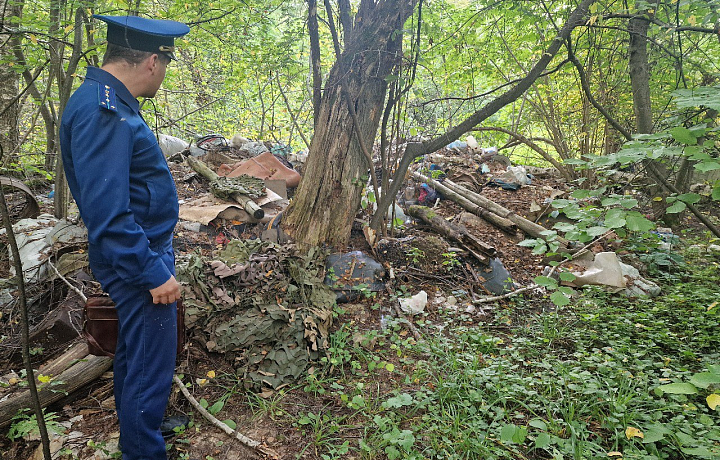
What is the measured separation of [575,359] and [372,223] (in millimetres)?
2287

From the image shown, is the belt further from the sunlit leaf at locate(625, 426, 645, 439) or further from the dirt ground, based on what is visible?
the sunlit leaf at locate(625, 426, 645, 439)

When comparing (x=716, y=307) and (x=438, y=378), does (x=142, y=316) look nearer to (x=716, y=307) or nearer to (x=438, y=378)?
(x=438, y=378)

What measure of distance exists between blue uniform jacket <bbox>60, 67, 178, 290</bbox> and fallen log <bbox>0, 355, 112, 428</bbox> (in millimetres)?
1051

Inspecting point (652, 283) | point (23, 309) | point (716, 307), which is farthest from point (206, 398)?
point (652, 283)

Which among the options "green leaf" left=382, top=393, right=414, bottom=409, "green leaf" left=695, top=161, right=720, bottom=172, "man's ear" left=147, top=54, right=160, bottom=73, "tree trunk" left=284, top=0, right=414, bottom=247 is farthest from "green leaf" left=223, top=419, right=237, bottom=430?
"green leaf" left=695, top=161, right=720, bottom=172

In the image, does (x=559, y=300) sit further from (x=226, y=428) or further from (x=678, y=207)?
(x=226, y=428)

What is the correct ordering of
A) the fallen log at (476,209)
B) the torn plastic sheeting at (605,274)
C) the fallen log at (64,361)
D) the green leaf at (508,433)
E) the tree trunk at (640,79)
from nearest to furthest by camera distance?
1. the green leaf at (508,433)
2. the fallen log at (64,361)
3. the torn plastic sheeting at (605,274)
4. the tree trunk at (640,79)
5. the fallen log at (476,209)

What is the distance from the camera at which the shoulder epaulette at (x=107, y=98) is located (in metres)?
1.56

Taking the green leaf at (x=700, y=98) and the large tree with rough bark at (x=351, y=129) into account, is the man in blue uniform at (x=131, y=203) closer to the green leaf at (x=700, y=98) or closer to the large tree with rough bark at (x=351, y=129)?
the large tree with rough bark at (x=351, y=129)

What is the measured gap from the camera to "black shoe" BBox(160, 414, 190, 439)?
2.11m

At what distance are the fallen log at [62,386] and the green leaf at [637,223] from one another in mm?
3017

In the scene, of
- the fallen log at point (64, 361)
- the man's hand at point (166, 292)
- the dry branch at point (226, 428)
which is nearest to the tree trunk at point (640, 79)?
the dry branch at point (226, 428)

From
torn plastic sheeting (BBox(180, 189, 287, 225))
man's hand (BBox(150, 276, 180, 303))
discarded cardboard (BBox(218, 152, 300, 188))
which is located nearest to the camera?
man's hand (BBox(150, 276, 180, 303))

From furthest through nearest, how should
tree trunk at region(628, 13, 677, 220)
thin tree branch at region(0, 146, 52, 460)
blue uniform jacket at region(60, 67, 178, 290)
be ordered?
tree trunk at region(628, 13, 677, 220) < blue uniform jacket at region(60, 67, 178, 290) < thin tree branch at region(0, 146, 52, 460)
